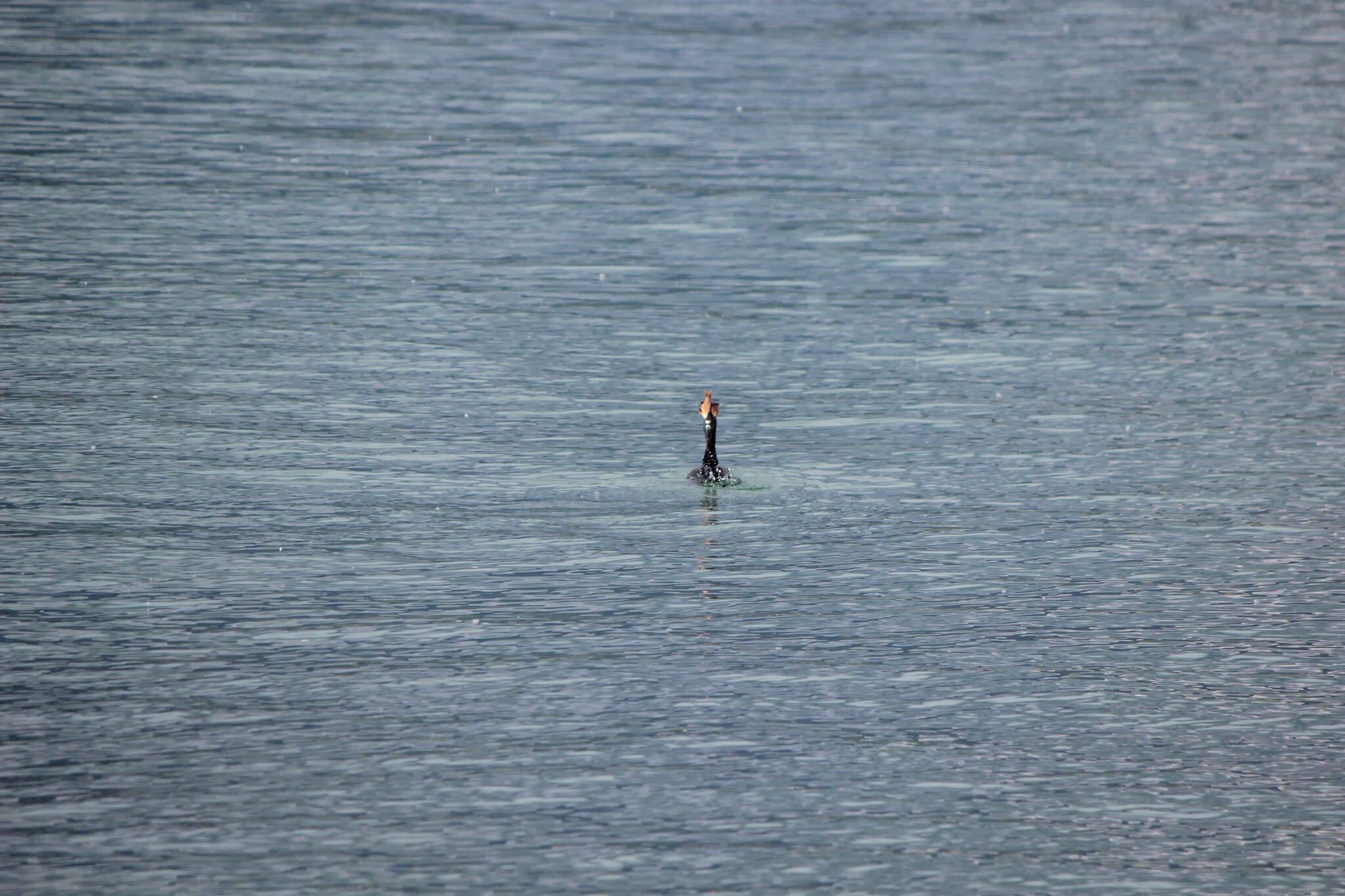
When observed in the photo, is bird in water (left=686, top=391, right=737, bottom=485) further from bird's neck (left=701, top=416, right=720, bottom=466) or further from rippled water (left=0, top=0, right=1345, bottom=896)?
rippled water (left=0, top=0, right=1345, bottom=896)

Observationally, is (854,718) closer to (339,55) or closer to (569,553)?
(569,553)

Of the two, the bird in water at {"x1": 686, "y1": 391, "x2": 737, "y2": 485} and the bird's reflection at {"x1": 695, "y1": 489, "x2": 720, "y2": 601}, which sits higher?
the bird in water at {"x1": 686, "y1": 391, "x2": 737, "y2": 485}

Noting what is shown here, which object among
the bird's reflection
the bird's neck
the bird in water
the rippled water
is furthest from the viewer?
the bird in water

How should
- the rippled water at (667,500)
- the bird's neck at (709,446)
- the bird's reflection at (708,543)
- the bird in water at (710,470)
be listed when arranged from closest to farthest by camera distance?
the rippled water at (667,500)
the bird's reflection at (708,543)
the bird's neck at (709,446)
the bird in water at (710,470)

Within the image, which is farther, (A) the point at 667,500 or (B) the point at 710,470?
(B) the point at 710,470

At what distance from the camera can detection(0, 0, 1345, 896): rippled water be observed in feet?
46.6

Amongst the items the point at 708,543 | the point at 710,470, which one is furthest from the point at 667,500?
the point at 708,543

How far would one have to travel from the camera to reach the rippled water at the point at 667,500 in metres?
14.2

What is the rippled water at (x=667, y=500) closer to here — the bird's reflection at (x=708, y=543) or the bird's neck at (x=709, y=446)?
the bird's reflection at (x=708, y=543)

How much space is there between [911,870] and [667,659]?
404 centimetres

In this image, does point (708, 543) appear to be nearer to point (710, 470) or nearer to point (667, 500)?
point (667, 500)

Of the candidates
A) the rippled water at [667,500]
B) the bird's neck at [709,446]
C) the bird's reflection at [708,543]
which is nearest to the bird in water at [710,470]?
the bird's neck at [709,446]

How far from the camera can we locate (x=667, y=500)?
21.5 metres

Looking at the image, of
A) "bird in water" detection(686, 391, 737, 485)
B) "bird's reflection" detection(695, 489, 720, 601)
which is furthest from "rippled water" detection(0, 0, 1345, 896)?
"bird in water" detection(686, 391, 737, 485)
